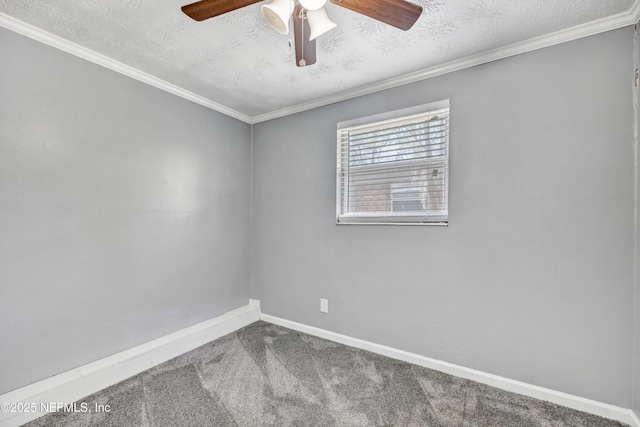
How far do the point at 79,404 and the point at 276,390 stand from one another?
1.16m

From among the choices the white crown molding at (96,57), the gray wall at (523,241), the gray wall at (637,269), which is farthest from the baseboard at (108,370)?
the gray wall at (637,269)

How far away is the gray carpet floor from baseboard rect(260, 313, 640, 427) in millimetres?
41

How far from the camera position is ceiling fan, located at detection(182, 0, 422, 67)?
110 cm

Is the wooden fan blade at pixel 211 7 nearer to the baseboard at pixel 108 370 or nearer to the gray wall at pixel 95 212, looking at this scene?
the gray wall at pixel 95 212

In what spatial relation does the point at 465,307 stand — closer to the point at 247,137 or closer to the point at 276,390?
the point at 276,390

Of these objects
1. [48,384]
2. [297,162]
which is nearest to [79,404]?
[48,384]

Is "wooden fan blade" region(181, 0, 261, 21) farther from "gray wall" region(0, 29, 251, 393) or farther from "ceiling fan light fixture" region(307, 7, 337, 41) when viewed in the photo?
"gray wall" region(0, 29, 251, 393)

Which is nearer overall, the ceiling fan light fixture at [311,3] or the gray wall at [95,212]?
the ceiling fan light fixture at [311,3]

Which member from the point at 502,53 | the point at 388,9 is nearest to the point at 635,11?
the point at 502,53

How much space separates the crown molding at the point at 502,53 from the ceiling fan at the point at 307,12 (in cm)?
97

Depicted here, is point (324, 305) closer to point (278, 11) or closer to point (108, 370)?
point (108, 370)

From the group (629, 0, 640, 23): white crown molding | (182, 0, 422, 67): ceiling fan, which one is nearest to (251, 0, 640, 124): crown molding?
(629, 0, 640, 23): white crown molding

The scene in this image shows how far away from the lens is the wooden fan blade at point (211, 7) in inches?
43.9

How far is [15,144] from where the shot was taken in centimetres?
161
